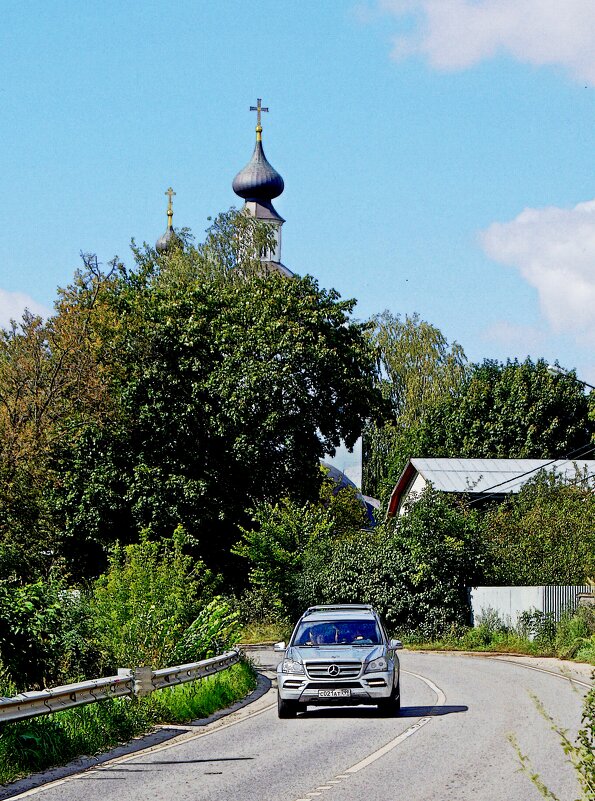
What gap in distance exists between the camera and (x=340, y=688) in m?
17.8

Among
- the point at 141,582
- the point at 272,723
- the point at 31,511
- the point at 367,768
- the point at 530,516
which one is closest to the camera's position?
the point at 367,768

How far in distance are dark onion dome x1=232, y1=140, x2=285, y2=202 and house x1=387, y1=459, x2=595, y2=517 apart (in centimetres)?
3697

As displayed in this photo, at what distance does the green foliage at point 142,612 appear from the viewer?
20453 mm

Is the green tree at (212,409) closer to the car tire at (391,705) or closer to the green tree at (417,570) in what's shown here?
the green tree at (417,570)

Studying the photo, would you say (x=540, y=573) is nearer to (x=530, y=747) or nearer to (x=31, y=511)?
(x=31, y=511)

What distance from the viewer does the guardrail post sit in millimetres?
16797

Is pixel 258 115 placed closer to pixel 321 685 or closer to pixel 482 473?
pixel 482 473

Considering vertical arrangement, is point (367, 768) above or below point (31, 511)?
below

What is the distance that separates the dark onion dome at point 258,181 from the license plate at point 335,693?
271 feet

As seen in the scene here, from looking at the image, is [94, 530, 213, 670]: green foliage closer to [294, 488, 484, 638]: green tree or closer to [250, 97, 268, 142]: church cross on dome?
[294, 488, 484, 638]: green tree

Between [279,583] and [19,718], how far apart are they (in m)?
32.2

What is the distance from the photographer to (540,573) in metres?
40.1

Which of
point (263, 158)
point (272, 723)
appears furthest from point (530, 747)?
point (263, 158)

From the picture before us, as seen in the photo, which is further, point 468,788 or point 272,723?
point 272,723
